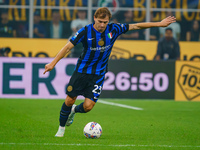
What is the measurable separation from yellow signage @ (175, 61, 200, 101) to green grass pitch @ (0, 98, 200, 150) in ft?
2.36

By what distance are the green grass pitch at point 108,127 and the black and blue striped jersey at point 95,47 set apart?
1010mm

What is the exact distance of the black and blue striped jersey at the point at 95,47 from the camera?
6.96 metres

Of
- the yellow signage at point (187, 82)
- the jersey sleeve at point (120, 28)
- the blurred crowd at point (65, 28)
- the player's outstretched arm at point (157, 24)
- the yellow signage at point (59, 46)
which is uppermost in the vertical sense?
the player's outstretched arm at point (157, 24)

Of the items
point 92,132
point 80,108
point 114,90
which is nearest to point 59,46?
point 114,90

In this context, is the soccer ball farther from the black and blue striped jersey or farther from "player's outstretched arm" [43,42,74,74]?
"player's outstretched arm" [43,42,74,74]

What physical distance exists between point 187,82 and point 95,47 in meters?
7.29

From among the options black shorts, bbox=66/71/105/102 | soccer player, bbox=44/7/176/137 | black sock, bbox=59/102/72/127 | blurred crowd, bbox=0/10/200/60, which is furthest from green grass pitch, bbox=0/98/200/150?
blurred crowd, bbox=0/10/200/60

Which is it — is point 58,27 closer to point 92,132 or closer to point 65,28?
point 65,28

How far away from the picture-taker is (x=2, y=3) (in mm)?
15758

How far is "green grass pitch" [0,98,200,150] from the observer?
6.37 metres

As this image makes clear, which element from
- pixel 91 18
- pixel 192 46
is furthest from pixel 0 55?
pixel 192 46

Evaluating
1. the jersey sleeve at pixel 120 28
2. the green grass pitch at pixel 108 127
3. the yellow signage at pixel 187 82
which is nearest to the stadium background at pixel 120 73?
the yellow signage at pixel 187 82

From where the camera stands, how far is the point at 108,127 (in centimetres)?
834

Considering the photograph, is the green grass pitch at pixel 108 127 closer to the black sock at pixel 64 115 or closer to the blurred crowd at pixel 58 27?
the black sock at pixel 64 115
